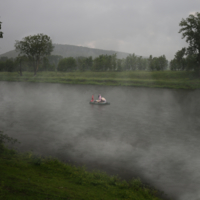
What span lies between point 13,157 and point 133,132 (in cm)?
1083

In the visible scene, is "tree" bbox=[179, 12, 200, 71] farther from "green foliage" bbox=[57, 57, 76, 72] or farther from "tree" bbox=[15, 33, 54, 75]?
"green foliage" bbox=[57, 57, 76, 72]

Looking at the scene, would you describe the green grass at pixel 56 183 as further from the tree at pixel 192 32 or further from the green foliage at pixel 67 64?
the green foliage at pixel 67 64

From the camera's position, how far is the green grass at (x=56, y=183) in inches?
288

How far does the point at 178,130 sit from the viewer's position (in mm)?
20234

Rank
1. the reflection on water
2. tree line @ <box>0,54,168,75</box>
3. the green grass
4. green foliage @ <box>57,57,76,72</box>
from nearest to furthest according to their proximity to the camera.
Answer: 1. the green grass
2. the reflection on water
3. tree line @ <box>0,54,168,75</box>
4. green foliage @ <box>57,57,76,72</box>

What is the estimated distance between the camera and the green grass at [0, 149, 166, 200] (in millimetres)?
7320

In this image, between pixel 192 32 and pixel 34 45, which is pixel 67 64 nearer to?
pixel 34 45

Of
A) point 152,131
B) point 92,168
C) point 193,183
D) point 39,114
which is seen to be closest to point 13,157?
point 92,168

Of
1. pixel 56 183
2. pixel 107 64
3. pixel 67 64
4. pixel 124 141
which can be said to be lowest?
pixel 124 141

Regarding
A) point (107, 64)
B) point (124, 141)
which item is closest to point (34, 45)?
point (107, 64)

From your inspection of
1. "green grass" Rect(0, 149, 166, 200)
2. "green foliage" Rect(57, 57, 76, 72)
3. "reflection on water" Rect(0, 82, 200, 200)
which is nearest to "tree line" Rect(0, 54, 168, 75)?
"green foliage" Rect(57, 57, 76, 72)

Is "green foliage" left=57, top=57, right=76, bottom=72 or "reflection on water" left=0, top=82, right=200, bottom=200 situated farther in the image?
"green foliage" left=57, top=57, right=76, bottom=72

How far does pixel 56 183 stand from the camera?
345 inches

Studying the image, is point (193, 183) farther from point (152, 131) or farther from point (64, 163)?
point (152, 131)
